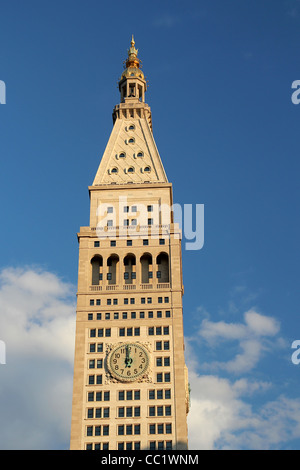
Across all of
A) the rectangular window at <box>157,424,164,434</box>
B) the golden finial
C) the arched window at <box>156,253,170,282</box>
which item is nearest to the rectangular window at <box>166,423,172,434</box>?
the rectangular window at <box>157,424,164,434</box>

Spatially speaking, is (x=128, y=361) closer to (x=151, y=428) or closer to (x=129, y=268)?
(x=151, y=428)

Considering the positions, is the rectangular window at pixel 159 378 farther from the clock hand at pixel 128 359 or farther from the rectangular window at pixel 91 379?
the rectangular window at pixel 91 379

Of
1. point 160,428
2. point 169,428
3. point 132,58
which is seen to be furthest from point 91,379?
point 132,58

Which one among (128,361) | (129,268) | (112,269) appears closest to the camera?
(128,361)

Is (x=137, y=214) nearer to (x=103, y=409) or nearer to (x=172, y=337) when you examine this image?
(x=172, y=337)

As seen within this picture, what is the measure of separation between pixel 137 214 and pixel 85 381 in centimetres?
3162

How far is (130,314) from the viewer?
125375 mm

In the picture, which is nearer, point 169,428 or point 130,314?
point 169,428

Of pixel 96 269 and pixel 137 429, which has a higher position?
pixel 96 269

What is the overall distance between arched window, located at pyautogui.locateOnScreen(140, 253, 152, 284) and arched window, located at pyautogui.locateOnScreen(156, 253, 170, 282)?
134 cm

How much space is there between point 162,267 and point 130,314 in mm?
11050

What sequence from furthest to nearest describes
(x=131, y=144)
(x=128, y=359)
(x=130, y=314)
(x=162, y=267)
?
(x=131, y=144) < (x=162, y=267) < (x=130, y=314) < (x=128, y=359)
